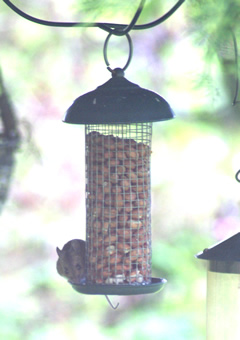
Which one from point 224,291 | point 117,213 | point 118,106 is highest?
point 118,106

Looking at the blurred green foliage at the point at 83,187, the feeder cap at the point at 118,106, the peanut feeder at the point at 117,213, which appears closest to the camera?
the feeder cap at the point at 118,106

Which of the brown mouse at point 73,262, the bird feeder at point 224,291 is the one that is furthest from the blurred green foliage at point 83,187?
the bird feeder at point 224,291

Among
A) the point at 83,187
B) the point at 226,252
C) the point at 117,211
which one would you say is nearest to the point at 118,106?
the point at 117,211

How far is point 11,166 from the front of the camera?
2.56 m

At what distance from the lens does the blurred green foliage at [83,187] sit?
3.73 meters

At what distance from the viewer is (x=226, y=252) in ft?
5.13

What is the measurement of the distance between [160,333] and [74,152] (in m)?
1.34

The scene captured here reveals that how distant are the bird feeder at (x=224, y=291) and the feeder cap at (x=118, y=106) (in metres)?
0.33

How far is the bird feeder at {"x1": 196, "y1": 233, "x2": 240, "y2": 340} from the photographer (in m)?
1.56

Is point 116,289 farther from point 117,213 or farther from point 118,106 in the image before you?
point 118,106

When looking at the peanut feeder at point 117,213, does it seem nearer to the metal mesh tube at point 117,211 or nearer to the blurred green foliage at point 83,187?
the metal mesh tube at point 117,211

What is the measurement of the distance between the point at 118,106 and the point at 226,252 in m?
0.41

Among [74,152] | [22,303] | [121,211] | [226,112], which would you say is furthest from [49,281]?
[121,211]

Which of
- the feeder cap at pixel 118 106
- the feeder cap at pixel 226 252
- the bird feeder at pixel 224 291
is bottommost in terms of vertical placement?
the bird feeder at pixel 224 291
